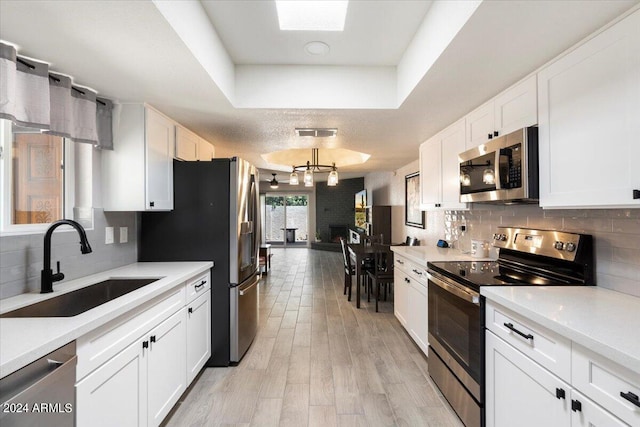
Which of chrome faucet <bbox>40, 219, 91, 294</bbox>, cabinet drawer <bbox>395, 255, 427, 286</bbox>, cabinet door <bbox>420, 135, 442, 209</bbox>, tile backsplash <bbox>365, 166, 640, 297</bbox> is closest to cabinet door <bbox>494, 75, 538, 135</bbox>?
tile backsplash <bbox>365, 166, 640, 297</bbox>

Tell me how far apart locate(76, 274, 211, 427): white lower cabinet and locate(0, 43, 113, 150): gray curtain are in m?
1.12

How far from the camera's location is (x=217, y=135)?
3119mm

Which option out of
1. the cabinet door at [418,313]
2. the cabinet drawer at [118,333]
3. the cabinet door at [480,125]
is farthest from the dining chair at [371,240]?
the cabinet drawer at [118,333]

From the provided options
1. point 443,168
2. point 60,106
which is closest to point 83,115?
point 60,106

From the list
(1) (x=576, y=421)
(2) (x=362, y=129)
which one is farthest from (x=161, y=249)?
(1) (x=576, y=421)

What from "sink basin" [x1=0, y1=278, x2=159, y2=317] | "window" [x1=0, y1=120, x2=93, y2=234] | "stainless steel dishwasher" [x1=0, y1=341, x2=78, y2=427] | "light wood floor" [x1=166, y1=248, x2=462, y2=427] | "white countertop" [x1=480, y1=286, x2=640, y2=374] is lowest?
"light wood floor" [x1=166, y1=248, x2=462, y2=427]

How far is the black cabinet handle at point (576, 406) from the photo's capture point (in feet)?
3.42

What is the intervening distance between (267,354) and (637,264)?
2722 mm

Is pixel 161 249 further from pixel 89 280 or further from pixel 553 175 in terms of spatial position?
pixel 553 175

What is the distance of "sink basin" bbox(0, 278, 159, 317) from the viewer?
1.45 metres

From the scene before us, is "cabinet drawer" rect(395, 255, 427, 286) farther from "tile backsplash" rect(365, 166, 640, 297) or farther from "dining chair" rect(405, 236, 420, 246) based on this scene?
"dining chair" rect(405, 236, 420, 246)

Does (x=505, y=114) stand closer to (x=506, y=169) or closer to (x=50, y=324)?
(x=506, y=169)

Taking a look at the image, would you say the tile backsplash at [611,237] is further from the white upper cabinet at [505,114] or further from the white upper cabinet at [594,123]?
the white upper cabinet at [505,114]

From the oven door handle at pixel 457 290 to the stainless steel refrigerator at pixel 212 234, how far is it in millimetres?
1689
